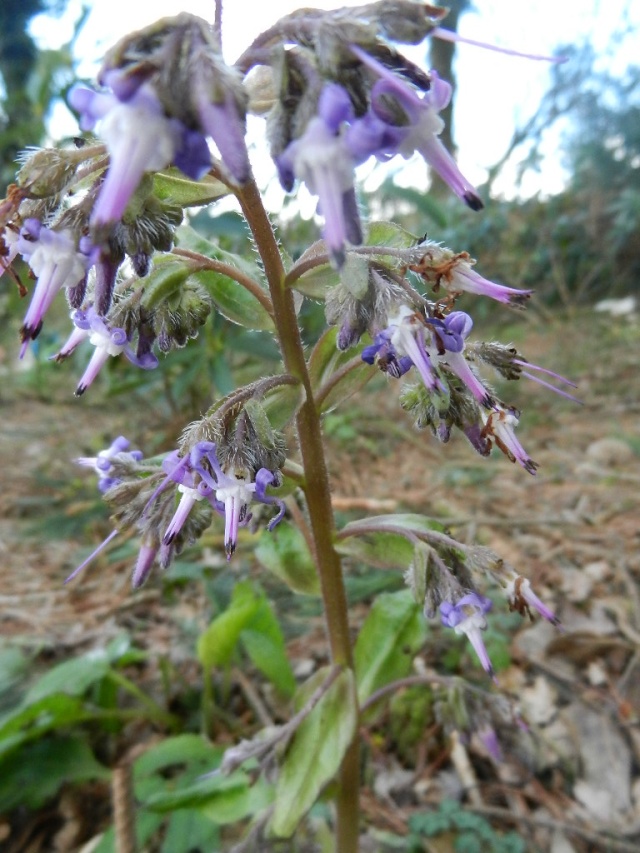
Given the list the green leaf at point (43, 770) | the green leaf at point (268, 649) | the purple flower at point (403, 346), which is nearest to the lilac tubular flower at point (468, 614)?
the purple flower at point (403, 346)

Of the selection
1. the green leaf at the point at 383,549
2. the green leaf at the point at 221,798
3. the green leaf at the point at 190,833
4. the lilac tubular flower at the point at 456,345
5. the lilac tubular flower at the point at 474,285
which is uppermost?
the lilac tubular flower at the point at 474,285

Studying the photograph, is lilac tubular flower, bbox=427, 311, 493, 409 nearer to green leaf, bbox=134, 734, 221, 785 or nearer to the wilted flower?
the wilted flower

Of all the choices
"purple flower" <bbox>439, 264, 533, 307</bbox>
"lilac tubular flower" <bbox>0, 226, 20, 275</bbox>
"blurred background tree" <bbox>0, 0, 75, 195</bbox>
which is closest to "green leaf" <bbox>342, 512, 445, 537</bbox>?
"purple flower" <bbox>439, 264, 533, 307</bbox>

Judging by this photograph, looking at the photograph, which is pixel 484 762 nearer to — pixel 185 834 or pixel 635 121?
pixel 185 834

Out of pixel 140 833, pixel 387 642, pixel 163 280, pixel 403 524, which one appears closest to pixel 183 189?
pixel 163 280

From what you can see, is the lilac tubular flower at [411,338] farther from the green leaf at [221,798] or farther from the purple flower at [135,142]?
the green leaf at [221,798]

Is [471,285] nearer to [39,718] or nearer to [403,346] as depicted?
[403,346]

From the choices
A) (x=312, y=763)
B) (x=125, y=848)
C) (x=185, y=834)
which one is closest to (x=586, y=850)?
(x=312, y=763)
